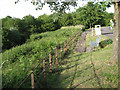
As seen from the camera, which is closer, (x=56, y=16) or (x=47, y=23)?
(x=56, y=16)

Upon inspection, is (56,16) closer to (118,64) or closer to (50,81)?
(50,81)

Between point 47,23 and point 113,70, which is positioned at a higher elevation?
point 47,23

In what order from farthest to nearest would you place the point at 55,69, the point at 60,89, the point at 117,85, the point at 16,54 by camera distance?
the point at 16,54 < the point at 55,69 < the point at 60,89 < the point at 117,85

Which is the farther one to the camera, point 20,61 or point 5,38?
point 5,38

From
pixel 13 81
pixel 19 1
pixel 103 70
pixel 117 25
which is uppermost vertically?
pixel 19 1

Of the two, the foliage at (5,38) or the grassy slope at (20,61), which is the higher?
the foliage at (5,38)

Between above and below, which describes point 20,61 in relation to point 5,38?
below

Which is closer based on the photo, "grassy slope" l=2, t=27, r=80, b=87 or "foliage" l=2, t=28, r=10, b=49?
"grassy slope" l=2, t=27, r=80, b=87

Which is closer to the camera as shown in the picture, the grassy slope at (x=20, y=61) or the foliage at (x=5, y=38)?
the grassy slope at (x=20, y=61)

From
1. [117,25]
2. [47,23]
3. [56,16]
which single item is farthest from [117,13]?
[47,23]

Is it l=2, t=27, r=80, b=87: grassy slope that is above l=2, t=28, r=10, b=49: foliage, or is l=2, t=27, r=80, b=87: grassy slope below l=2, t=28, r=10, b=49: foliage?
below

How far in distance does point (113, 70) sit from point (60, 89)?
8.03 ft

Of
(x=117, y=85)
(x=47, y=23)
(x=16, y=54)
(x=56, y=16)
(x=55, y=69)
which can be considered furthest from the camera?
(x=47, y=23)

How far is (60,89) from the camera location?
4582mm
